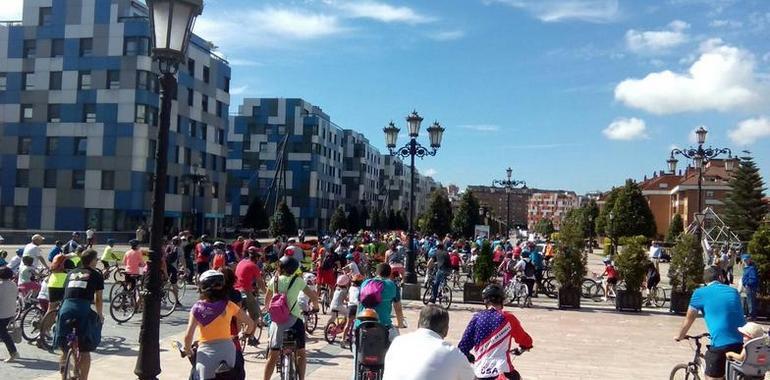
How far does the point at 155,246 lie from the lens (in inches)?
249

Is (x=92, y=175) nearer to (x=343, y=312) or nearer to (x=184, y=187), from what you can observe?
(x=184, y=187)

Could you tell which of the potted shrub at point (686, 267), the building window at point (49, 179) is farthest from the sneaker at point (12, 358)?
the building window at point (49, 179)

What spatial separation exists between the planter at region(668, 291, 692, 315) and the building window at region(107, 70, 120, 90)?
4819 cm

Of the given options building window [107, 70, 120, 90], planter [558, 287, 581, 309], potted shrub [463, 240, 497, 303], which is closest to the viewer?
planter [558, 287, 581, 309]

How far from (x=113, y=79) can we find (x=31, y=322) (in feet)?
155

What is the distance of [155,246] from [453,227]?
58.8 metres

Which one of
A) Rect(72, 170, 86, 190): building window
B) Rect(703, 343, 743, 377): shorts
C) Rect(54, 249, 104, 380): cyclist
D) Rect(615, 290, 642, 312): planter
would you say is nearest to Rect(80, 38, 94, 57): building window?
Rect(72, 170, 86, 190): building window

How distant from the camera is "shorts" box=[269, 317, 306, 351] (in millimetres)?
8188

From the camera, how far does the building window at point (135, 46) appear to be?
5469cm

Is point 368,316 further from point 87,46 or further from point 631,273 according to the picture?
point 87,46

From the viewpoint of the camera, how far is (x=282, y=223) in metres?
57.9

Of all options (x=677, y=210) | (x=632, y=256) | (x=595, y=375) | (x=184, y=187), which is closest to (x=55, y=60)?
(x=184, y=187)

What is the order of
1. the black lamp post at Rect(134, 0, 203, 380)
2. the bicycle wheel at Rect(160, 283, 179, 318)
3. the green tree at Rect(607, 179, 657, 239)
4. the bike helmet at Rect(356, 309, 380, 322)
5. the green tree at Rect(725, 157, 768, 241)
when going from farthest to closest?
the green tree at Rect(607, 179, 657, 239) < the green tree at Rect(725, 157, 768, 241) < the bicycle wheel at Rect(160, 283, 179, 318) < the bike helmet at Rect(356, 309, 380, 322) < the black lamp post at Rect(134, 0, 203, 380)

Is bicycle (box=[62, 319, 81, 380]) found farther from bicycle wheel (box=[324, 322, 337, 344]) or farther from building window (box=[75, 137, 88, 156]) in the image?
building window (box=[75, 137, 88, 156])
